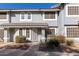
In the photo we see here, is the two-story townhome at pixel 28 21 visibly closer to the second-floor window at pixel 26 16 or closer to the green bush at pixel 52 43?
the second-floor window at pixel 26 16

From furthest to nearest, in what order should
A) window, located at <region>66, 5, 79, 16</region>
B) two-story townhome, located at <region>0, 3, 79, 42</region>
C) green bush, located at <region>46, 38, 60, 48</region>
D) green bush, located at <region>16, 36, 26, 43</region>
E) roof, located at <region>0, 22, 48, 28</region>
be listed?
two-story townhome, located at <region>0, 3, 79, 42</region>, roof, located at <region>0, 22, 48, 28</region>, window, located at <region>66, 5, 79, 16</region>, green bush, located at <region>16, 36, 26, 43</region>, green bush, located at <region>46, 38, 60, 48</region>

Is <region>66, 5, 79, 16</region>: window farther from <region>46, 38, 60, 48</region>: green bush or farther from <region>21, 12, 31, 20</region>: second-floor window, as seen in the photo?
<region>46, 38, 60, 48</region>: green bush

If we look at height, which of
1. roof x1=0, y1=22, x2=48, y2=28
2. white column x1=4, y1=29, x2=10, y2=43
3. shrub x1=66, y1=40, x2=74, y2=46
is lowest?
shrub x1=66, y1=40, x2=74, y2=46

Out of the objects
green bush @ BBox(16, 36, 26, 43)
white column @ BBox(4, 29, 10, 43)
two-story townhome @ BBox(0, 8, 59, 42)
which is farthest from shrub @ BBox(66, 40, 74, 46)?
white column @ BBox(4, 29, 10, 43)

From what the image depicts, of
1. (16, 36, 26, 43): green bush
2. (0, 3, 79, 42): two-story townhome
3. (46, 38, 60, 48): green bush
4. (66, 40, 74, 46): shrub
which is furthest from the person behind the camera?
(0, 3, 79, 42): two-story townhome

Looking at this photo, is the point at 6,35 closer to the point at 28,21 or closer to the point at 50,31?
the point at 28,21

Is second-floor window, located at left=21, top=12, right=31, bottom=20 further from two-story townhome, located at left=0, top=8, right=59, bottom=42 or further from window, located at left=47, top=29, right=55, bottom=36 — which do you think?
window, located at left=47, top=29, right=55, bottom=36

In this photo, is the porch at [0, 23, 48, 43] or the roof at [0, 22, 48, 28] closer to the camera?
the roof at [0, 22, 48, 28]

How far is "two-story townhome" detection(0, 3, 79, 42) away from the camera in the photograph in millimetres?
23938

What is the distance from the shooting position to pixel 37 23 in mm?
24859

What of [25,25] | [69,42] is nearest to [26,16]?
[25,25]

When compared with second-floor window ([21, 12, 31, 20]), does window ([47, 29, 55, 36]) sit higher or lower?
lower

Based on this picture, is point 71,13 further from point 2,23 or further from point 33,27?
point 2,23

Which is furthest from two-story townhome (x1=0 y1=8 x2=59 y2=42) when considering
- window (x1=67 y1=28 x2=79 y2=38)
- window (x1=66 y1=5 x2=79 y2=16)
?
window (x1=67 y1=28 x2=79 y2=38)
